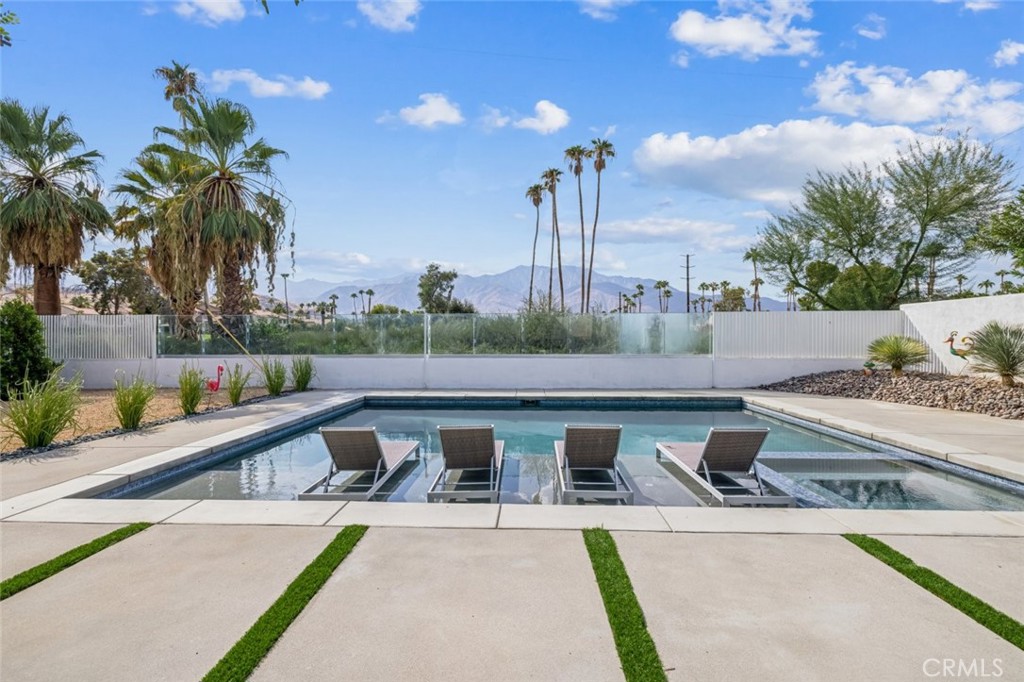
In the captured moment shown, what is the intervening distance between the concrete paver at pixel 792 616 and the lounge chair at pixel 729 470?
1.55 m

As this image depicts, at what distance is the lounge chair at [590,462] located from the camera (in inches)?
208

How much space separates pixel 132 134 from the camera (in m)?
15.2

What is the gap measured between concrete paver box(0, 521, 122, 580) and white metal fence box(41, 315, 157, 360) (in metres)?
11.9

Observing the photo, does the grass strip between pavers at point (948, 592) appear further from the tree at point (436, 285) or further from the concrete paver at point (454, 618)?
the tree at point (436, 285)

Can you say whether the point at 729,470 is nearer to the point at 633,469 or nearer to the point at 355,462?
the point at 633,469

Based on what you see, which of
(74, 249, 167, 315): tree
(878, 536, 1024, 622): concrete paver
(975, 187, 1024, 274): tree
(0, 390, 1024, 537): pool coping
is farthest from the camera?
(74, 249, 167, 315): tree

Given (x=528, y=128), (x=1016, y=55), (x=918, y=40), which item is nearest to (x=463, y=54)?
(x=528, y=128)

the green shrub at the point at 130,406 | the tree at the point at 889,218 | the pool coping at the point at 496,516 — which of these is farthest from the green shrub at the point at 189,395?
the tree at the point at 889,218

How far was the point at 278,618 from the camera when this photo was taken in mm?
2533

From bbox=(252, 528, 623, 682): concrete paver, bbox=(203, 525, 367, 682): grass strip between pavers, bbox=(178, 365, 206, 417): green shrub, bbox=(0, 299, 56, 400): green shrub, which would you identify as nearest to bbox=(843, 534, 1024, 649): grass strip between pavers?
bbox=(252, 528, 623, 682): concrete paver

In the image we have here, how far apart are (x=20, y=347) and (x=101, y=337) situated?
3.16 meters

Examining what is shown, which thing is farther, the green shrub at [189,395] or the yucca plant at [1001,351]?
the yucca plant at [1001,351]

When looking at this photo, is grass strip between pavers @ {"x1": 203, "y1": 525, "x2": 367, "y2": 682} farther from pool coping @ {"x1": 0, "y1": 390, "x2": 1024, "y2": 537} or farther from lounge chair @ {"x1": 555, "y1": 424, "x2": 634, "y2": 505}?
lounge chair @ {"x1": 555, "y1": 424, "x2": 634, "y2": 505}

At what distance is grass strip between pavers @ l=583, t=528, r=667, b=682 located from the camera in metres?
2.17
